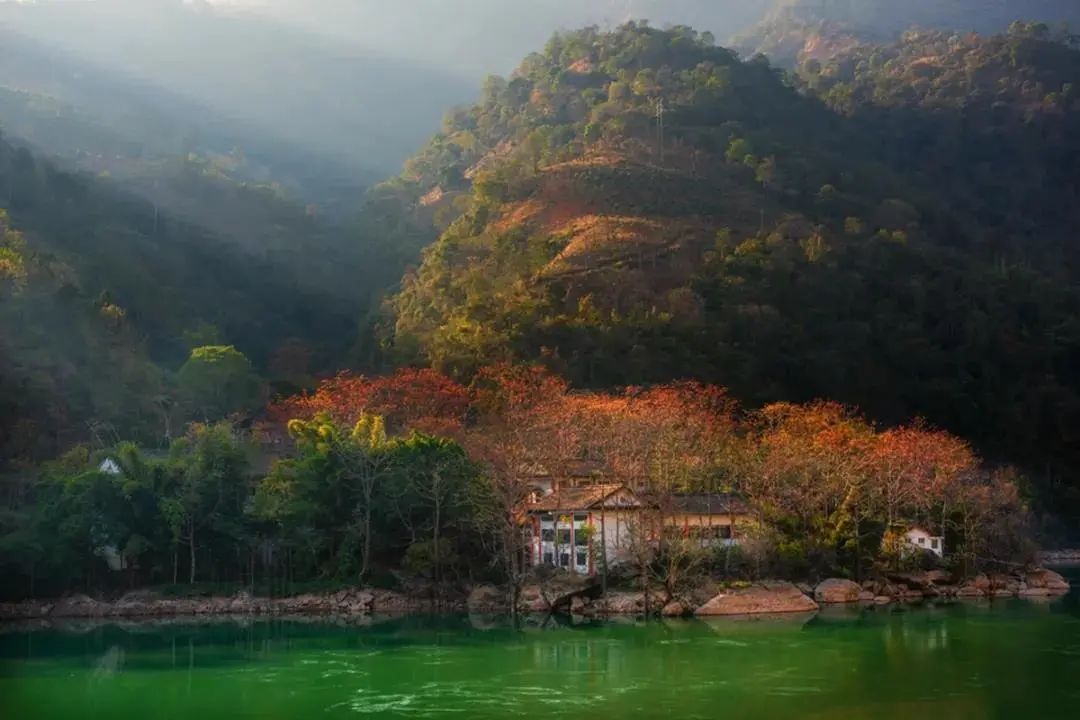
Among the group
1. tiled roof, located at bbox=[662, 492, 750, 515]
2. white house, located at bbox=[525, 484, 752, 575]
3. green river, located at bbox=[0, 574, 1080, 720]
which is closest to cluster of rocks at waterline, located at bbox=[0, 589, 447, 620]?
green river, located at bbox=[0, 574, 1080, 720]

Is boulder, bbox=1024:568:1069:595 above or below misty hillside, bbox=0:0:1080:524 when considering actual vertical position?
below

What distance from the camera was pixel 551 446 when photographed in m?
46.0

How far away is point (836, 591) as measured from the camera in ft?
139

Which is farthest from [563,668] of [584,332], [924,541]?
[584,332]

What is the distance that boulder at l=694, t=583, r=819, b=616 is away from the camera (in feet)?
130

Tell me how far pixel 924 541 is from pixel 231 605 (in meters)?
28.6

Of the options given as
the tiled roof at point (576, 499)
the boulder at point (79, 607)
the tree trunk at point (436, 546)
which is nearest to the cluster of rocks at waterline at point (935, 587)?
the tiled roof at point (576, 499)

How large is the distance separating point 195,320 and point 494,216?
88.2 ft

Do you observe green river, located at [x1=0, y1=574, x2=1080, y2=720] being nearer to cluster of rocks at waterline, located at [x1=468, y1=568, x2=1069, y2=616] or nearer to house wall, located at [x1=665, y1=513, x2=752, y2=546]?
cluster of rocks at waterline, located at [x1=468, y1=568, x2=1069, y2=616]

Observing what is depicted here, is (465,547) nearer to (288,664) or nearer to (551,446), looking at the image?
(551,446)

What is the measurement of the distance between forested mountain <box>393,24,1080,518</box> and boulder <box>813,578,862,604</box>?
24.3 metres

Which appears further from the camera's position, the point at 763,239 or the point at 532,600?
the point at 763,239

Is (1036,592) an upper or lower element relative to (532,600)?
lower

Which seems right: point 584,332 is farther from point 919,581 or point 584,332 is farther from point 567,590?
point 919,581
